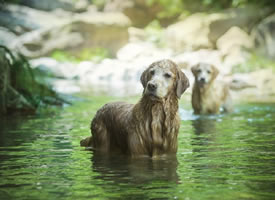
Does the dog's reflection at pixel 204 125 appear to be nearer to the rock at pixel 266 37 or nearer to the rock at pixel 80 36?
the rock at pixel 266 37

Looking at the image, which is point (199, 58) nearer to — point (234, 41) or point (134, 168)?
point (234, 41)

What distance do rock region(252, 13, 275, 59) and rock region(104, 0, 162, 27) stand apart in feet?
39.2

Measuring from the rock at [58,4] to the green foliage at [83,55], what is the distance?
5.03 meters

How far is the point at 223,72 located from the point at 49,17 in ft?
57.0

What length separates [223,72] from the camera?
27.3m

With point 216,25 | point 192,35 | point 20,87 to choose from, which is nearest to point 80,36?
point 192,35

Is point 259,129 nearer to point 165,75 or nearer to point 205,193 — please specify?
point 165,75

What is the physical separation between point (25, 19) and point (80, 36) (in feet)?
14.4

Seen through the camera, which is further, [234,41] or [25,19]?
[25,19]

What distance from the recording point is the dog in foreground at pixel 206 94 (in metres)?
14.5

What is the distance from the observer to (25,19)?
125 feet

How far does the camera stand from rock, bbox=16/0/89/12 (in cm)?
4006

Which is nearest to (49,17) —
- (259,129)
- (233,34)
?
(233,34)

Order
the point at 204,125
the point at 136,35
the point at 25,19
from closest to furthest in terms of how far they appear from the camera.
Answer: the point at 204,125 < the point at 25,19 < the point at 136,35
